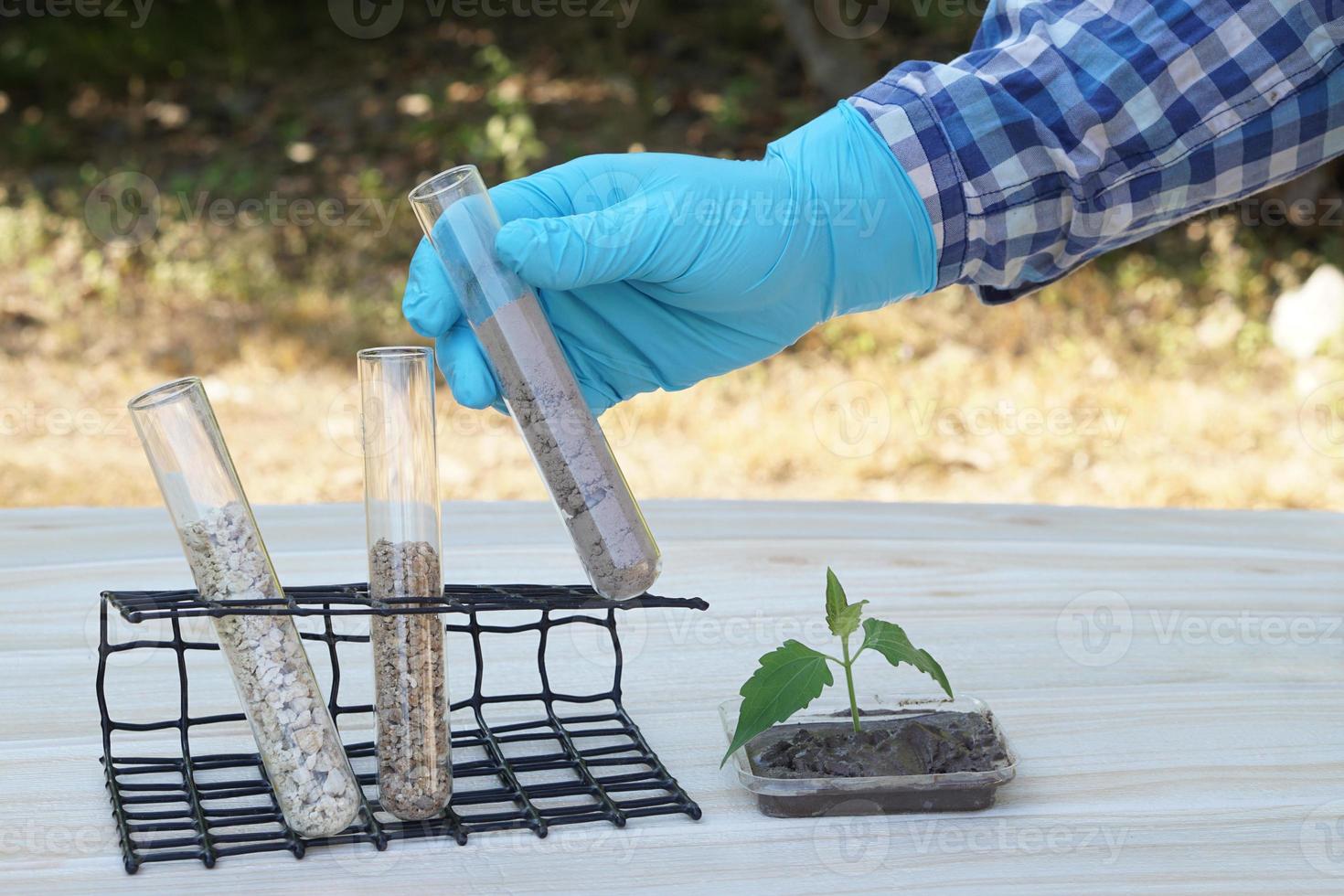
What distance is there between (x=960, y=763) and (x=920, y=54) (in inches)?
164

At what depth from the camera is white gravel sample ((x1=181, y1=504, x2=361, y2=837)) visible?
0.86 m

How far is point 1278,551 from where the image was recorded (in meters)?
1.43

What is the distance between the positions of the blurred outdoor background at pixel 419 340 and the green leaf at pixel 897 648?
6.24 feet

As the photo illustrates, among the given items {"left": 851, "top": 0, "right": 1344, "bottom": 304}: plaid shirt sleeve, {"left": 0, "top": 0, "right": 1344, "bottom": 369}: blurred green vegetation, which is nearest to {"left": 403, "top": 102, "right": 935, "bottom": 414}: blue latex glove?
{"left": 851, "top": 0, "right": 1344, "bottom": 304}: plaid shirt sleeve

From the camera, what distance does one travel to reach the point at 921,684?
1.12 m

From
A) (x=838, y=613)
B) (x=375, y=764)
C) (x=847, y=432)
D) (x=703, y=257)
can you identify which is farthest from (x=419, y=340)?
(x=838, y=613)

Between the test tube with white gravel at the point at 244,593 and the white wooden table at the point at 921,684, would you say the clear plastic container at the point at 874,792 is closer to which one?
the white wooden table at the point at 921,684

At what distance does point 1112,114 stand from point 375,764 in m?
0.81

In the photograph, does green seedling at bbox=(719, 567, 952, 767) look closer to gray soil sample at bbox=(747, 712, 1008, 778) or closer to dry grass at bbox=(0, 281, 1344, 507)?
gray soil sample at bbox=(747, 712, 1008, 778)

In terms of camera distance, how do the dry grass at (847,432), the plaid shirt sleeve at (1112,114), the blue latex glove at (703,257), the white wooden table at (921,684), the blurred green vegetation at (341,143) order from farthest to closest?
the blurred green vegetation at (341,143)
the dry grass at (847,432)
the plaid shirt sleeve at (1112,114)
the blue latex glove at (703,257)
the white wooden table at (921,684)

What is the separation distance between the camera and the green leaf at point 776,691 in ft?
2.88

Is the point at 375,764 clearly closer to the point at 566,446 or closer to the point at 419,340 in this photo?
the point at 566,446

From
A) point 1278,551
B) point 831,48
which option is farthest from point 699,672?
point 831,48

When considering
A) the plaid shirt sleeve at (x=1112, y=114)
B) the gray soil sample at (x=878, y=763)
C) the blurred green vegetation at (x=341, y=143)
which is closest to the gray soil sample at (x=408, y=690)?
the gray soil sample at (x=878, y=763)
